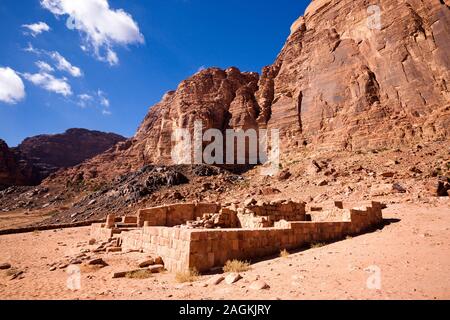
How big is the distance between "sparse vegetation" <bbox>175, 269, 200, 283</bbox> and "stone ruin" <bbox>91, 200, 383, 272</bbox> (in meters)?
0.21

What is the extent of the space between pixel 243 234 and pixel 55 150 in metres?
129

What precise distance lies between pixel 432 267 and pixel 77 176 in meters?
75.7

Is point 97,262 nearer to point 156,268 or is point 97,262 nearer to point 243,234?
point 156,268

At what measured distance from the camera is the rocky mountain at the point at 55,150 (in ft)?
282

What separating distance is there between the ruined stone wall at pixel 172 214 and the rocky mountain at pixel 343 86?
25.3 metres

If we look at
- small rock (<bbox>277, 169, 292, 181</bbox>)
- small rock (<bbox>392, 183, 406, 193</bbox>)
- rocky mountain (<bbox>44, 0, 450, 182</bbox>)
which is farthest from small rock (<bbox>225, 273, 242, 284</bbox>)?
rocky mountain (<bbox>44, 0, 450, 182</bbox>)

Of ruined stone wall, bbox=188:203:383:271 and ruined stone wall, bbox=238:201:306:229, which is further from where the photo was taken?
ruined stone wall, bbox=238:201:306:229

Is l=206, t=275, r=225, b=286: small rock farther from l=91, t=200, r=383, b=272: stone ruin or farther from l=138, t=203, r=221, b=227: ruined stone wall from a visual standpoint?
l=138, t=203, r=221, b=227: ruined stone wall

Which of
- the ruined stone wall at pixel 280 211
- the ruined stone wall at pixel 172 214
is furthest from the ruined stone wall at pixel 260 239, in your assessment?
the ruined stone wall at pixel 172 214

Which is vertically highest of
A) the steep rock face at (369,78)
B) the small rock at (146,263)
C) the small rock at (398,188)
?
the steep rock face at (369,78)

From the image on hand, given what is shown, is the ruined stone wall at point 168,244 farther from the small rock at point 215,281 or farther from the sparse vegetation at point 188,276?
the small rock at point 215,281

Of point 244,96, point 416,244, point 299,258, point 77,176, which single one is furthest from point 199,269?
point 77,176

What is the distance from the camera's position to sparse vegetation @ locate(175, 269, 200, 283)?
22.1ft

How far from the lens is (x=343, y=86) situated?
139 ft
